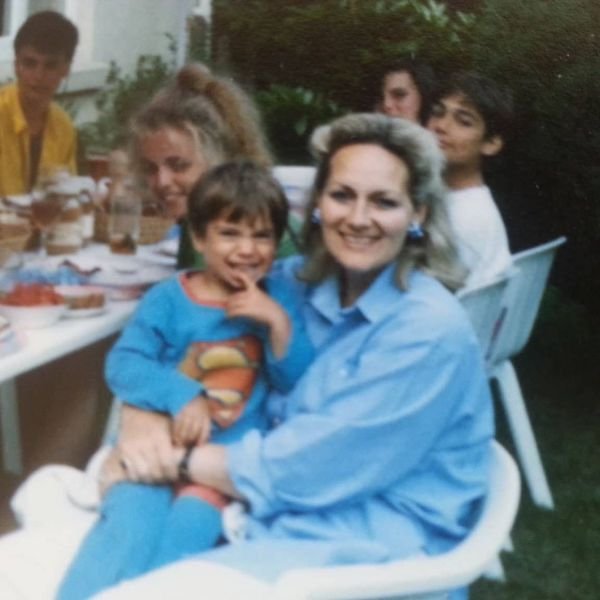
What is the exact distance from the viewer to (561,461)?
2.64 m

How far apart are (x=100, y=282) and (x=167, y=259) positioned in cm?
24

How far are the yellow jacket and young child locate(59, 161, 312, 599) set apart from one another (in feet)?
1.95

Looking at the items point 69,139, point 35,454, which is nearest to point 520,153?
point 69,139

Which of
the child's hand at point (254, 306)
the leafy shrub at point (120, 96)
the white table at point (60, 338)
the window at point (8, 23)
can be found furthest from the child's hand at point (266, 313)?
A: the leafy shrub at point (120, 96)

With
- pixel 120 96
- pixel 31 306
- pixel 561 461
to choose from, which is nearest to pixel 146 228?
pixel 120 96

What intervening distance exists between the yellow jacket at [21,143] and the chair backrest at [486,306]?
2.58ft

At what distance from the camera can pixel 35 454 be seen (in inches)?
85.7

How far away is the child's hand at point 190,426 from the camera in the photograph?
129 cm

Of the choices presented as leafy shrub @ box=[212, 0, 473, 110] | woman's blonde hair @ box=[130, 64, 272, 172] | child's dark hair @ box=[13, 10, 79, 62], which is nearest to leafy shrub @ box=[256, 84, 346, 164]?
leafy shrub @ box=[212, 0, 473, 110]

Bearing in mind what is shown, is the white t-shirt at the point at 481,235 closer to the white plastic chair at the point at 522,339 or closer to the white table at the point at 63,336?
the white plastic chair at the point at 522,339

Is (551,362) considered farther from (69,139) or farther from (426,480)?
(426,480)

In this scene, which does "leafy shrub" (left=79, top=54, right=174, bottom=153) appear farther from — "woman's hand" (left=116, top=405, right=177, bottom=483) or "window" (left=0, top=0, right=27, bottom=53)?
"woman's hand" (left=116, top=405, right=177, bottom=483)

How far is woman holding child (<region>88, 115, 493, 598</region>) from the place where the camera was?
1156mm

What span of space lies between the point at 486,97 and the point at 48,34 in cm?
82
